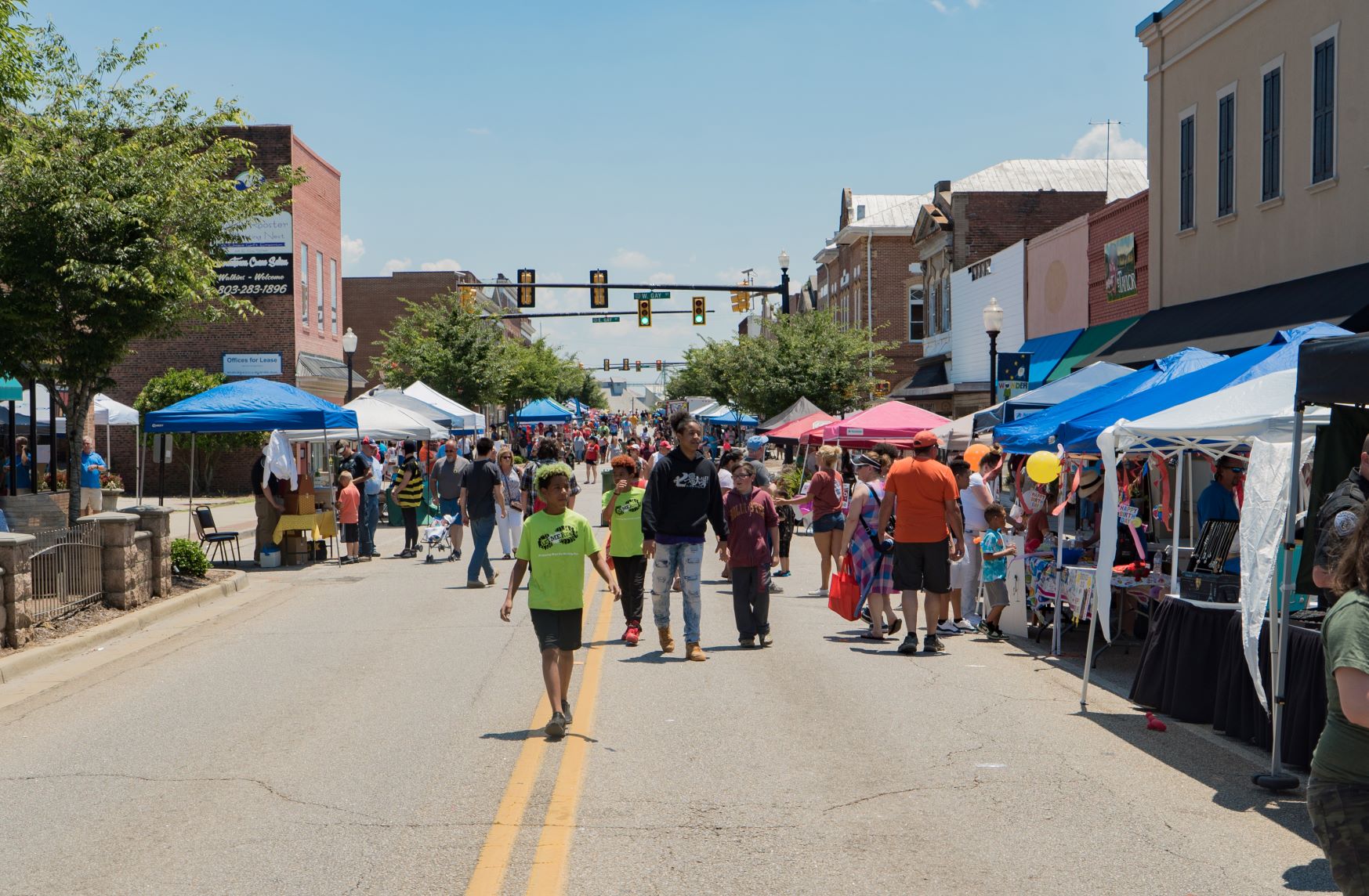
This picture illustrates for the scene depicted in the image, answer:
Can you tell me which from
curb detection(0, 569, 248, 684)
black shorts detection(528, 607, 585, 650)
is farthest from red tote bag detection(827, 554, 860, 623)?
curb detection(0, 569, 248, 684)

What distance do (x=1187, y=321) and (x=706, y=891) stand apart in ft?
61.7

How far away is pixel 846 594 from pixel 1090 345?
56.5 ft

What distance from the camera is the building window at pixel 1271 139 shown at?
19.8 meters

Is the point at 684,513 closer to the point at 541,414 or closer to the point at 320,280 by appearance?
the point at 320,280

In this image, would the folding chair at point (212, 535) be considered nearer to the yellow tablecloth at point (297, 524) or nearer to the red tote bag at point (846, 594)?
the yellow tablecloth at point (297, 524)

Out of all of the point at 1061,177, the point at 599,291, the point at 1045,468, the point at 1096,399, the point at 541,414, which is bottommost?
the point at 1045,468

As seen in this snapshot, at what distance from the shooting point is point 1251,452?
26.3 feet

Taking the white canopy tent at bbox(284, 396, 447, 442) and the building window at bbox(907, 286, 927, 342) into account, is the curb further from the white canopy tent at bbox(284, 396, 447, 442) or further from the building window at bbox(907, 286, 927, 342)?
the building window at bbox(907, 286, 927, 342)

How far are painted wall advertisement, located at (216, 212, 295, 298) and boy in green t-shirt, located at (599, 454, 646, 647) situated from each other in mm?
29680

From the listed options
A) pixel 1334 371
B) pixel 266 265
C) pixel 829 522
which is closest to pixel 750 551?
pixel 829 522

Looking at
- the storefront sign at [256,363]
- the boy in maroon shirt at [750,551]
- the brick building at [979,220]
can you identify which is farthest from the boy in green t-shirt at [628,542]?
the storefront sign at [256,363]

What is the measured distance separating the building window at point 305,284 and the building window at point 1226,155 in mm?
27688

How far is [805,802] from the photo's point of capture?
6.86m

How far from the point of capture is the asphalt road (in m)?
5.78
